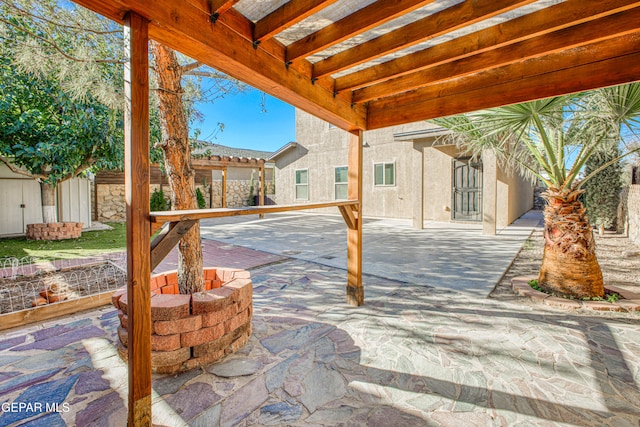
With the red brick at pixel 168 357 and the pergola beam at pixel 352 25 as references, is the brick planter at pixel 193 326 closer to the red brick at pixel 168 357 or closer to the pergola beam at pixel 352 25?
the red brick at pixel 168 357

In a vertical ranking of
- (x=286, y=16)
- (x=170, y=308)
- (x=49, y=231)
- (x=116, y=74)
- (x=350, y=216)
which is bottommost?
(x=170, y=308)

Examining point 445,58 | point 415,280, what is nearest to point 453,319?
point 415,280

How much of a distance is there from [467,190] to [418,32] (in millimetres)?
9549

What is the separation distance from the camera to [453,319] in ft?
10.4

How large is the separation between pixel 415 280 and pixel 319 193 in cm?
1061

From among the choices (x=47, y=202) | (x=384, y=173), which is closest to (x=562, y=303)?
(x=384, y=173)

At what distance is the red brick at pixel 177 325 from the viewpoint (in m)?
2.22

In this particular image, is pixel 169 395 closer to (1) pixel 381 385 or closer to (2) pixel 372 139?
(1) pixel 381 385

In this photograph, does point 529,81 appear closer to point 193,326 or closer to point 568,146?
point 568,146

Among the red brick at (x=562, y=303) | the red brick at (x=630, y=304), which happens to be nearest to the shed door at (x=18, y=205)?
the red brick at (x=562, y=303)

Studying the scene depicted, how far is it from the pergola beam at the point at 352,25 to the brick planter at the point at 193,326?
1.92 meters

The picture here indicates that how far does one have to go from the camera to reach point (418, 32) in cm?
208

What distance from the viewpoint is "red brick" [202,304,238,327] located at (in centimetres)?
235

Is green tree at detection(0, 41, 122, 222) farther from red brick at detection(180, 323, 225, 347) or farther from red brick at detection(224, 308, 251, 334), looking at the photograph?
red brick at detection(180, 323, 225, 347)
